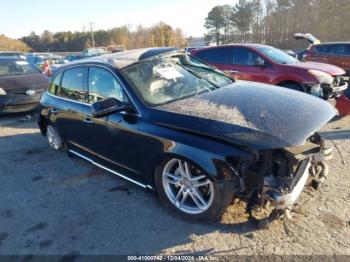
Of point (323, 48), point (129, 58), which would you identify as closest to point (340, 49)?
point (323, 48)

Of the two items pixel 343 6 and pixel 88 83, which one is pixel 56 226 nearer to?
pixel 88 83

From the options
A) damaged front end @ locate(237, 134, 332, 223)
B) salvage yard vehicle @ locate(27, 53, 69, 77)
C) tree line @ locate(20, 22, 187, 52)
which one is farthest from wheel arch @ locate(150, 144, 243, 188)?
tree line @ locate(20, 22, 187, 52)

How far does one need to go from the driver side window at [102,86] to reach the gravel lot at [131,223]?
4.02ft

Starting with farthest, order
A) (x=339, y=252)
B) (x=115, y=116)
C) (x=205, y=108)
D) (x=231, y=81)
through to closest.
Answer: (x=231, y=81)
(x=115, y=116)
(x=205, y=108)
(x=339, y=252)

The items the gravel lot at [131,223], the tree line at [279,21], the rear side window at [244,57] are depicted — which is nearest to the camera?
the gravel lot at [131,223]

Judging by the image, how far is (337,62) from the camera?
13.1 m

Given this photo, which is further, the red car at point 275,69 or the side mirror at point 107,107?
the red car at point 275,69

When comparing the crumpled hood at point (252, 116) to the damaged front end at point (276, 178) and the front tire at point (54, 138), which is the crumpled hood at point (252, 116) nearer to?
the damaged front end at point (276, 178)

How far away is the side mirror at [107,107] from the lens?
10.7ft

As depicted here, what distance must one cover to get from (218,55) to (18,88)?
5.57 m

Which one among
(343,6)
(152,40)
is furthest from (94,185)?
(152,40)

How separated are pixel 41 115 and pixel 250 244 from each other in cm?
438

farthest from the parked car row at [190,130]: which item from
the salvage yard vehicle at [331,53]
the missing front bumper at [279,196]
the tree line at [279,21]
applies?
the tree line at [279,21]

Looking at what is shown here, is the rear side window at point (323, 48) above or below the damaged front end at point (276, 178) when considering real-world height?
above
